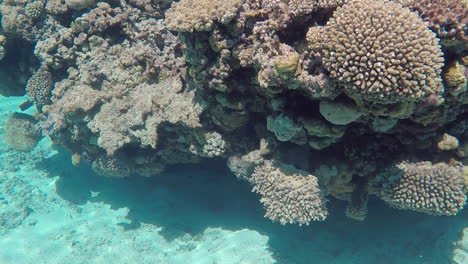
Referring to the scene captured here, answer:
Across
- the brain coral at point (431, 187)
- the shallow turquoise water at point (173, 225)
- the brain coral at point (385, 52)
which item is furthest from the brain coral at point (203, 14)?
the shallow turquoise water at point (173, 225)

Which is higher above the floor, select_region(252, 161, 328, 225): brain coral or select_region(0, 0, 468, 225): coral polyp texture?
select_region(0, 0, 468, 225): coral polyp texture

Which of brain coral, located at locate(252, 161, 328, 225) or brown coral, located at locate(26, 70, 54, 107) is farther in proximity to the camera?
brown coral, located at locate(26, 70, 54, 107)

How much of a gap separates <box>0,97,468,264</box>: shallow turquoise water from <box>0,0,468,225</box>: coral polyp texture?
2068 millimetres

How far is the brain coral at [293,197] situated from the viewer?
5.77 m

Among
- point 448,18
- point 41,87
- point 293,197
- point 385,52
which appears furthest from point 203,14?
point 41,87

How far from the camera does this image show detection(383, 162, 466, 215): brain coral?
501cm

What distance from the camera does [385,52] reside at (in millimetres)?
3402

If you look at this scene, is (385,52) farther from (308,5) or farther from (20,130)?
(20,130)

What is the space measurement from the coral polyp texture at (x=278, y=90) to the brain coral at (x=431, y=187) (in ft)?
0.07

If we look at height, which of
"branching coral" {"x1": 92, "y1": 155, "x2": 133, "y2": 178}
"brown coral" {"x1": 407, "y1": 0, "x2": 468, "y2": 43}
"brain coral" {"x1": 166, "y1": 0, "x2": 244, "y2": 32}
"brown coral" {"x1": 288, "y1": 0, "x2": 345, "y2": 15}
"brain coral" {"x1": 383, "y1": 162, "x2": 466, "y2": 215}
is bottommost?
"branching coral" {"x1": 92, "y1": 155, "x2": 133, "y2": 178}

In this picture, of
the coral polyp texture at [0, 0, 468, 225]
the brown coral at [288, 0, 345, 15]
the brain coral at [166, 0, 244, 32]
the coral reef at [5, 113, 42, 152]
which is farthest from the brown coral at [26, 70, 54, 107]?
the brown coral at [288, 0, 345, 15]

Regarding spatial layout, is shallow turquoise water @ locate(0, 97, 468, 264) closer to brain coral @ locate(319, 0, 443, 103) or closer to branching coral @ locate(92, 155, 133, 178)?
branching coral @ locate(92, 155, 133, 178)

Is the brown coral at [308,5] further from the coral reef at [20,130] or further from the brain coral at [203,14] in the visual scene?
the coral reef at [20,130]

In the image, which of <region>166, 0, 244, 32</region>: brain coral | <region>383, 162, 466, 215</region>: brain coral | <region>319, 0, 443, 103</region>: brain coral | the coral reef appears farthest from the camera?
the coral reef
